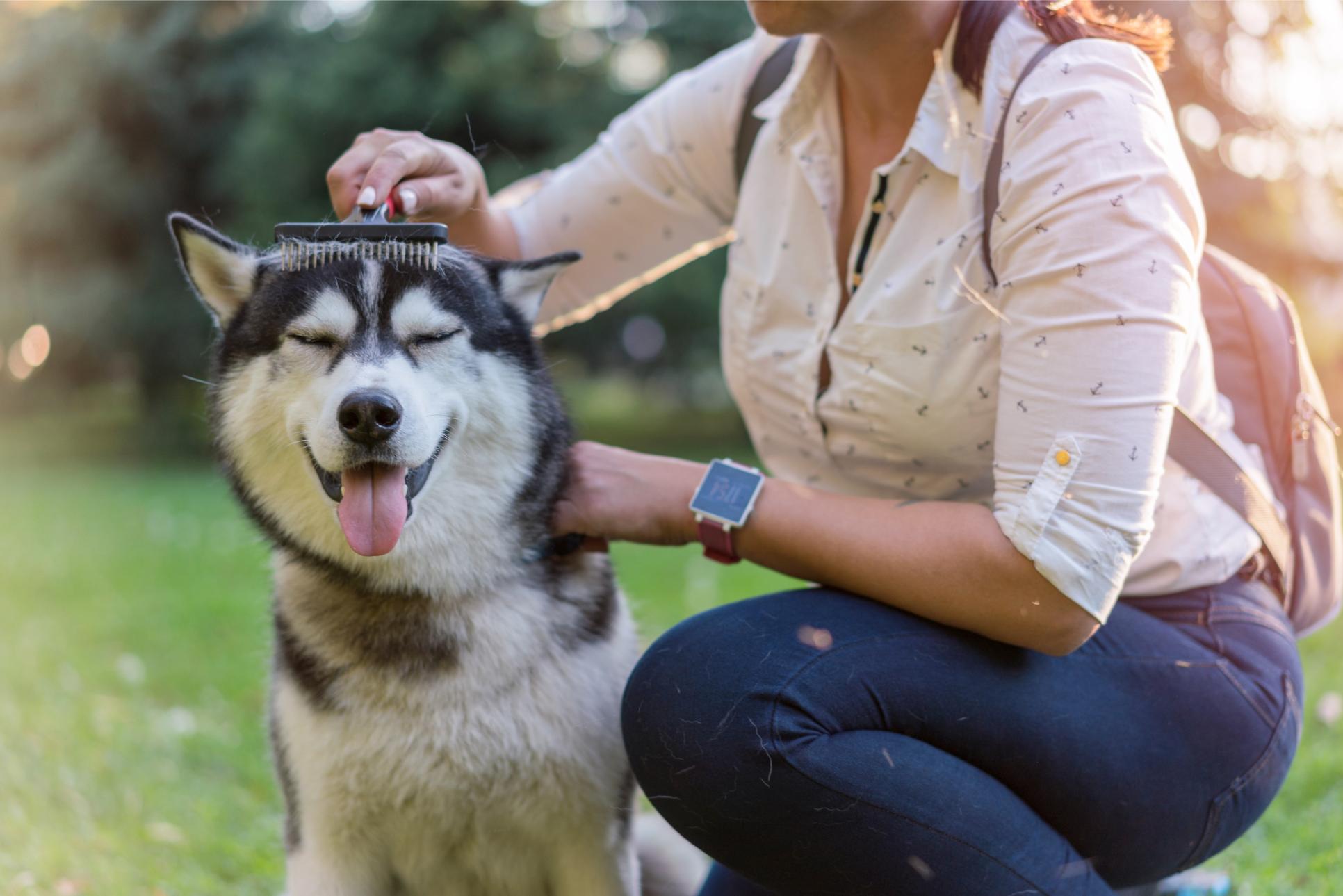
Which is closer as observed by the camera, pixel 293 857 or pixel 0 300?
pixel 293 857

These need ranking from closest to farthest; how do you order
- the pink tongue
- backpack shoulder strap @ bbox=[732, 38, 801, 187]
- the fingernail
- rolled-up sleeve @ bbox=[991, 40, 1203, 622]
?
1. rolled-up sleeve @ bbox=[991, 40, 1203, 622]
2. the pink tongue
3. the fingernail
4. backpack shoulder strap @ bbox=[732, 38, 801, 187]

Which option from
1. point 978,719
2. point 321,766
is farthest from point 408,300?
point 978,719

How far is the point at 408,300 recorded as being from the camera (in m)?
1.85

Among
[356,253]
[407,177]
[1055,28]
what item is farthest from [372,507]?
[1055,28]

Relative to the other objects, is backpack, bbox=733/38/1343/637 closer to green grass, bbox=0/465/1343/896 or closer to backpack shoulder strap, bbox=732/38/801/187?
green grass, bbox=0/465/1343/896

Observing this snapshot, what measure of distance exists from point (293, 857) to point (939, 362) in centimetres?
139

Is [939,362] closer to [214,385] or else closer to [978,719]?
[978,719]

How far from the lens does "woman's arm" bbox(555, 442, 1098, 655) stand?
1.69 metres

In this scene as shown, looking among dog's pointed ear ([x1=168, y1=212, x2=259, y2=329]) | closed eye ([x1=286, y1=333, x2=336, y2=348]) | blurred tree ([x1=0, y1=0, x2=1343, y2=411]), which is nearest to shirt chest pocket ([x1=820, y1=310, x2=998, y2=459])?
closed eye ([x1=286, y1=333, x2=336, y2=348])

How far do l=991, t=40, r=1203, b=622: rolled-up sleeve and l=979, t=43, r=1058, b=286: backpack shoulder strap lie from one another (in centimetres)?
5

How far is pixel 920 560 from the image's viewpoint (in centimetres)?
175

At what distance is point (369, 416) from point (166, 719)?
2.66m

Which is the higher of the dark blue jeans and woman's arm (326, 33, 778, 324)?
woman's arm (326, 33, 778, 324)

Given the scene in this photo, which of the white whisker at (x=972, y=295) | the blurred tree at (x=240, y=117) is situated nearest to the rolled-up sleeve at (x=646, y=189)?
the white whisker at (x=972, y=295)
